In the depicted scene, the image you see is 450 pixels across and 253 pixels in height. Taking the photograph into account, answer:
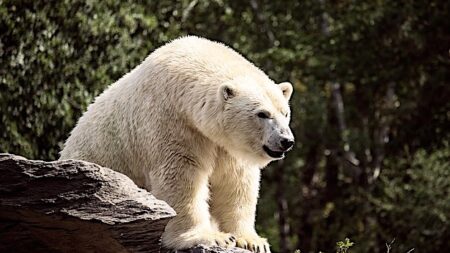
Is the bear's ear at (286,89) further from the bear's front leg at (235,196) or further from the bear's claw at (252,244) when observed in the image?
the bear's claw at (252,244)

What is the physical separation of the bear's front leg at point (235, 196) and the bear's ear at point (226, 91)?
0.55 m

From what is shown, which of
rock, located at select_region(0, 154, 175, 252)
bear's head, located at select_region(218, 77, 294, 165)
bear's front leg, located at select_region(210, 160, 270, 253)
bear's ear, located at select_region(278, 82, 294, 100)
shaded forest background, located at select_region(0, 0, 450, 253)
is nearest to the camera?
rock, located at select_region(0, 154, 175, 252)

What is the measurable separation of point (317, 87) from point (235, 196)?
15.2m

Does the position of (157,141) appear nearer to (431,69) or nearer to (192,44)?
(192,44)

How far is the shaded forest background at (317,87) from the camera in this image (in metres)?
14.4

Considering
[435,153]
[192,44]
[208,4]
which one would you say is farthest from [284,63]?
[192,44]

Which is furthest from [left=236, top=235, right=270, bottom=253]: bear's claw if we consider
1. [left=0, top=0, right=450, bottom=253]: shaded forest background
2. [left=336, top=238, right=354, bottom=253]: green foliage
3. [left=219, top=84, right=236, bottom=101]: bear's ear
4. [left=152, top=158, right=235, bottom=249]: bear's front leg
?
[left=0, top=0, right=450, bottom=253]: shaded forest background

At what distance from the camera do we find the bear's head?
7785 millimetres

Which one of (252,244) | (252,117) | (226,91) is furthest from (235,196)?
(226,91)

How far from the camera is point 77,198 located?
680 centimetres

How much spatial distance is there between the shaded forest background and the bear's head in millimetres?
6491

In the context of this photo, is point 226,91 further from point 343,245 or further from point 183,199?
point 343,245

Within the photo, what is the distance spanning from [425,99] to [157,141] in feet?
44.8

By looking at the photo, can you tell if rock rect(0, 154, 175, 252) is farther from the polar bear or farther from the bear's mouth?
the bear's mouth
